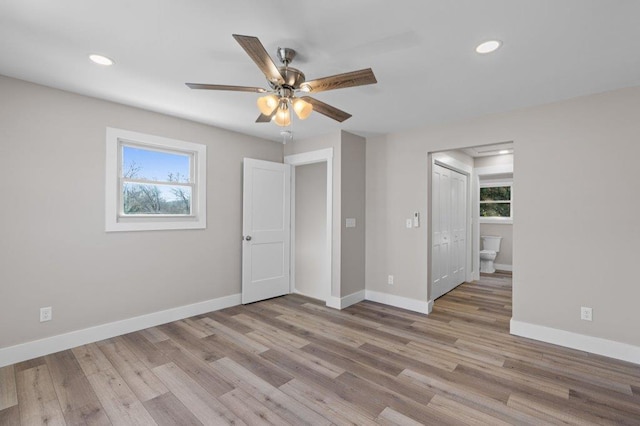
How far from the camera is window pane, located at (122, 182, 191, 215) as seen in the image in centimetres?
345

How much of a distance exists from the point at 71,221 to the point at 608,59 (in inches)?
190

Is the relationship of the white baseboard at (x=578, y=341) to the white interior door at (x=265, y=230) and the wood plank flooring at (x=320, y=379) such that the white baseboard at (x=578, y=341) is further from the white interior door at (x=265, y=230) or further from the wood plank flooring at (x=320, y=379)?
the white interior door at (x=265, y=230)

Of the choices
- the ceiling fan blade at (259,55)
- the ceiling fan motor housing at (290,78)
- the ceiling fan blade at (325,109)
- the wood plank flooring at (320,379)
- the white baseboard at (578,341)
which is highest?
the ceiling fan motor housing at (290,78)

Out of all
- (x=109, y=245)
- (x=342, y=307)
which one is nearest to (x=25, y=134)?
(x=109, y=245)

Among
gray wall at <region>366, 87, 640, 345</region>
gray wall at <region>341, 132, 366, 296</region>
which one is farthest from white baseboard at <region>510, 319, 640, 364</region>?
gray wall at <region>341, 132, 366, 296</region>

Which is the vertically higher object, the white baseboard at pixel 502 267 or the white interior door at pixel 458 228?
the white interior door at pixel 458 228

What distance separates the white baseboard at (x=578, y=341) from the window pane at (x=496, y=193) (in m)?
4.57

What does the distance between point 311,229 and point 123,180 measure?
9.03ft

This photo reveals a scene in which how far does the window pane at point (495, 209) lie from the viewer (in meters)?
7.02

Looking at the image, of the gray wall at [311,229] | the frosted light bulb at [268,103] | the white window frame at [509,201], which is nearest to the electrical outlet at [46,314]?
the frosted light bulb at [268,103]

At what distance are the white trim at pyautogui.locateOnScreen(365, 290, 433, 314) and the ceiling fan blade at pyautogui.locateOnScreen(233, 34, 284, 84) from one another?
10.9ft

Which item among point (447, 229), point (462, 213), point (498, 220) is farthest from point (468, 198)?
point (498, 220)

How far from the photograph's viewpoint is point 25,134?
2.74 meters

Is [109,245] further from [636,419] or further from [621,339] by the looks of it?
[621,339]
